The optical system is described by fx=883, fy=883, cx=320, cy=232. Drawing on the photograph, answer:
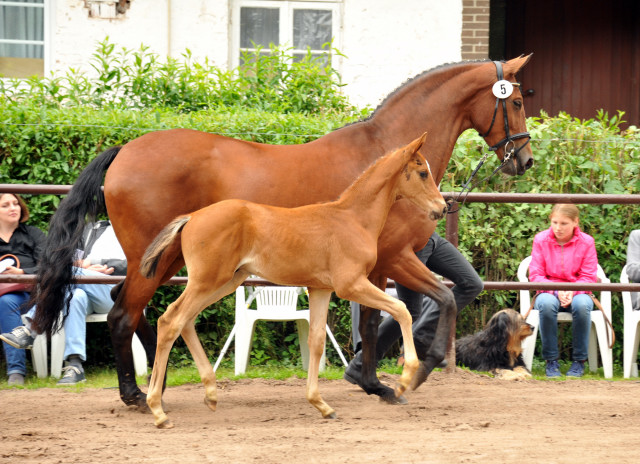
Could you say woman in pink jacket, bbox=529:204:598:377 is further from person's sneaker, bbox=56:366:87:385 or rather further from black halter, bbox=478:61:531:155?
person's sneaker, bbox=56:366:87:385

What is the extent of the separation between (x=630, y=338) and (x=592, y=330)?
1.13 ft

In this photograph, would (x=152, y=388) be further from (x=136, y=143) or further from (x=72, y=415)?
(x=136, y=143)

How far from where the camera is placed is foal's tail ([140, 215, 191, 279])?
4730 mm

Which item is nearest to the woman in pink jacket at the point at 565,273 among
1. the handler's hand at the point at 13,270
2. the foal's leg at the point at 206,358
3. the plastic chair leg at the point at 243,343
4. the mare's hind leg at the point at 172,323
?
the plastic chair leg at the point at 243,343

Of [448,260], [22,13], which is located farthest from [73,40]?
[448,260]

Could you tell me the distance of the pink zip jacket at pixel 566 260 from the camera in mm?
7051

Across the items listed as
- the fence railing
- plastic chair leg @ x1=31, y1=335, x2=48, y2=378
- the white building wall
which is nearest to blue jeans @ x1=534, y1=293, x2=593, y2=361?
the fence railing

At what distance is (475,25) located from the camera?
10656 millimetres

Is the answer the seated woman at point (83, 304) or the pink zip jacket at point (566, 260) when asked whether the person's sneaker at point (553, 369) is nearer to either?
the pink zip jacket at point (566, 260)

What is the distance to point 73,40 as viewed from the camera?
1042 cm

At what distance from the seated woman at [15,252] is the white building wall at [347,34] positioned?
4.08 m

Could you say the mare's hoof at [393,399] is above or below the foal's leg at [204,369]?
below

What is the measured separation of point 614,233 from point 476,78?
2.73 meters

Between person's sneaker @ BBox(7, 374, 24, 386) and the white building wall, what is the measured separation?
4.94 meters
